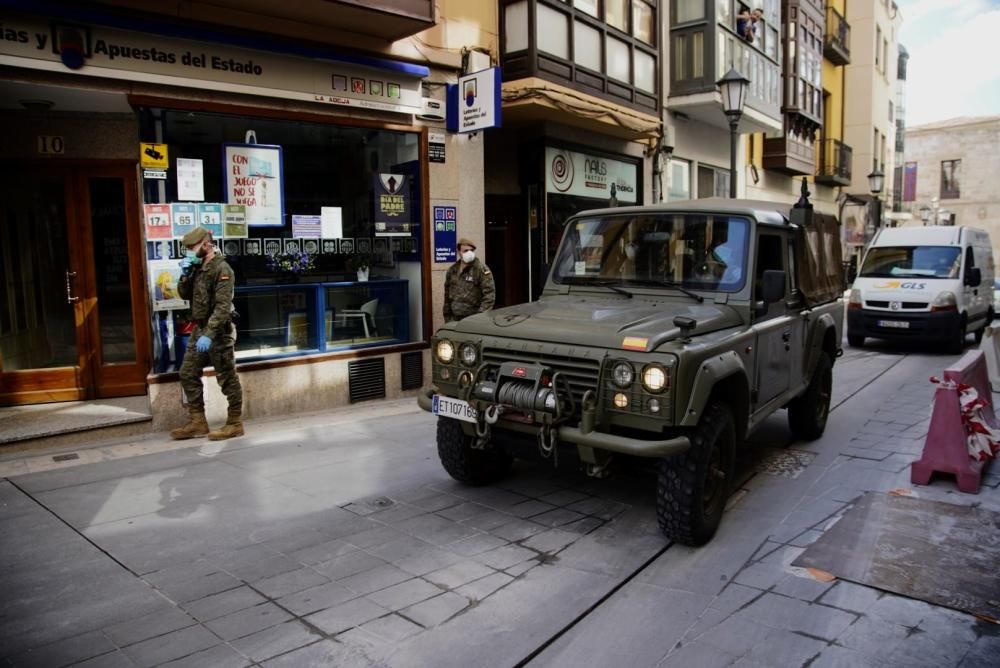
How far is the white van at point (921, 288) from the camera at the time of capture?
13102mm

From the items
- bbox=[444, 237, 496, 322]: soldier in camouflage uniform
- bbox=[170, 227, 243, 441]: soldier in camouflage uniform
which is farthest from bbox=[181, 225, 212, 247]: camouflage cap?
bbox=[444, 237, 496, 322]: soldier in camouflage uniform

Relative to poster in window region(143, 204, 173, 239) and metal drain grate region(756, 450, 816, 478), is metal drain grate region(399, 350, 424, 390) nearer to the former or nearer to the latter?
poster in window region(143, 204, 173, 239)

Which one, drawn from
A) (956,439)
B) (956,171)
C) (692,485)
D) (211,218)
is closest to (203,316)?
(211,218)

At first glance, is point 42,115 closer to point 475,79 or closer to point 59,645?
point 475,79

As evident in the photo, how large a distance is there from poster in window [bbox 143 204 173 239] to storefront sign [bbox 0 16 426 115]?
43 cm

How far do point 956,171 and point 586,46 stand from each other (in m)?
49.1

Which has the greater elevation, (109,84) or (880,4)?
(880,4)

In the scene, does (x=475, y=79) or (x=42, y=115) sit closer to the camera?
(x=42, y=115)

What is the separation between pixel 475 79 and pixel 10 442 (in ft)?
21.7

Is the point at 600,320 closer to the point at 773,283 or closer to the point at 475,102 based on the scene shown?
the point at 773,283

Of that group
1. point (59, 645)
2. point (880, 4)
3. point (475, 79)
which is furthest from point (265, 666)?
point (880, 4)

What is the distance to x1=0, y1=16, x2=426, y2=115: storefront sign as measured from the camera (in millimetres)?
6562

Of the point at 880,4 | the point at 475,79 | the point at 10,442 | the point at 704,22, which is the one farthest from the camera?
the point at 880,4

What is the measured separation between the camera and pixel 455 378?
16.8ft
